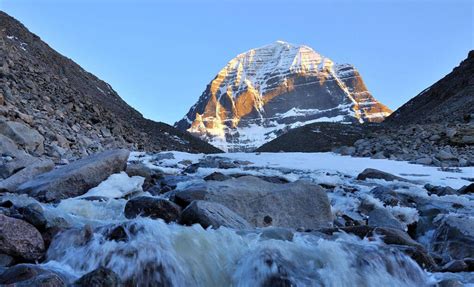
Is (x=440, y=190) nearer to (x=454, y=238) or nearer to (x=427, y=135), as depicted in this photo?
(x=454, y=238)

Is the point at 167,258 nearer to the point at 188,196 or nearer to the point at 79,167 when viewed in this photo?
the point at 188,196

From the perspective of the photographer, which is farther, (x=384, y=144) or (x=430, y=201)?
(x=384, y=144)

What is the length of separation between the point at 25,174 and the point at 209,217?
14.7 ft

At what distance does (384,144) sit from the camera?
90.1ft

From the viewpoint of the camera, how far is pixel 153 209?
19.1ft

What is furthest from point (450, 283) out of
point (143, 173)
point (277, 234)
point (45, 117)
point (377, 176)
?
point (45, 117)

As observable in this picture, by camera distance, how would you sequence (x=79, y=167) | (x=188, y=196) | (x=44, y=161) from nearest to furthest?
(x=188, y=196) < (x=79, y=167) < (x=44, y=161)

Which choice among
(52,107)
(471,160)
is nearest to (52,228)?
(471,160)

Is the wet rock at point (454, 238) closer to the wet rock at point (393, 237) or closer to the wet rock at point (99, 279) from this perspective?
the wet rock at point (393, 237)

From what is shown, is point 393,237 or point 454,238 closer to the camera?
point 393,237

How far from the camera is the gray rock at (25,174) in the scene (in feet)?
24.0

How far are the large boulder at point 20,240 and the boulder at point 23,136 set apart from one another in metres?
9.26

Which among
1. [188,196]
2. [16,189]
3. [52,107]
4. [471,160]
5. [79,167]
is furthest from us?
[52,107]

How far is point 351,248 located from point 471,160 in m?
17.3
